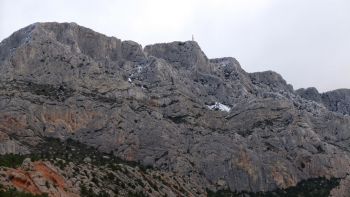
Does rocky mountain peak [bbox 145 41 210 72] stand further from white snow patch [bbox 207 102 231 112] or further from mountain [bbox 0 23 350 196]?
white snow patch [bbox 207 102 231 112]

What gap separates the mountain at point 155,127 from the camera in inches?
4870

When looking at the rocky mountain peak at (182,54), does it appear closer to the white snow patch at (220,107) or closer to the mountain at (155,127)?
the mountain at (155,127)

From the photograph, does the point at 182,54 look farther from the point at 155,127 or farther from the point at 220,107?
the point at 155,127

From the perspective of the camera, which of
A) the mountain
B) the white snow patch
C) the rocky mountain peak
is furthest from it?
the rocky mountain peak

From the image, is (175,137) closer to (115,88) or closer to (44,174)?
(115,88)

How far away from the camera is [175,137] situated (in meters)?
140

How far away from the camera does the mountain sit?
12369 cm

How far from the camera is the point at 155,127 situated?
458ft

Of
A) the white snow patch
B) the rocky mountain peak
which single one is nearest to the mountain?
the white snow patch

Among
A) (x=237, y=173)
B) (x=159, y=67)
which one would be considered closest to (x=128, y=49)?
(x=159, y=67)

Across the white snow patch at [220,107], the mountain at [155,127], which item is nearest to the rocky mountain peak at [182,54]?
the mountain at [155,127]

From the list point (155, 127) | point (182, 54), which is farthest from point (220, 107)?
point (155, 127)

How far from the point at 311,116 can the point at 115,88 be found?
56.5 m

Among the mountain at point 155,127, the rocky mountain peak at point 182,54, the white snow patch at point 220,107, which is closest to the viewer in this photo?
the mountain at point 155,127
